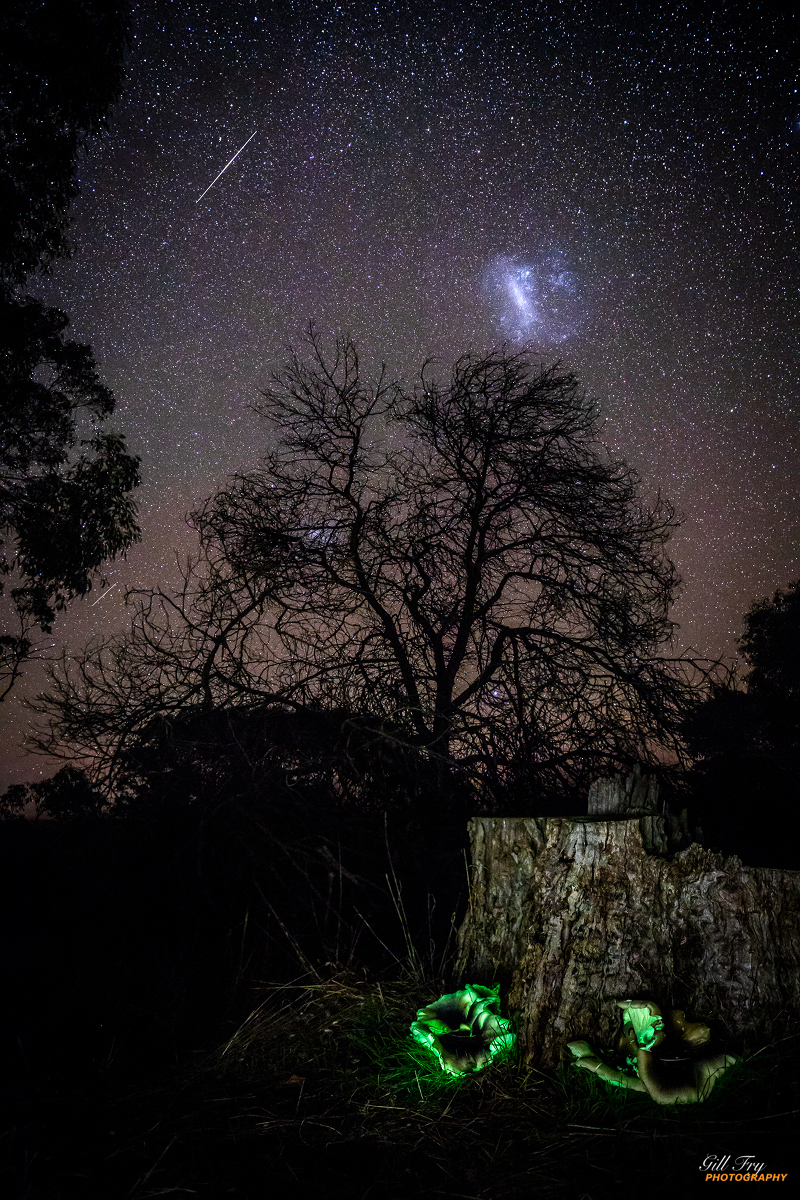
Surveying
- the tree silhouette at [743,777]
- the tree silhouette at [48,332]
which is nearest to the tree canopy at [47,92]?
the tree silhouette at [48,332]

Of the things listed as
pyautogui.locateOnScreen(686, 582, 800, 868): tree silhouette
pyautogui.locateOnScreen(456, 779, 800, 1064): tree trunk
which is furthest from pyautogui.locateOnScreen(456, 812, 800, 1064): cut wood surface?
pyautogui.locateOnScreen(686, 582, 800, 868): tree silhouette

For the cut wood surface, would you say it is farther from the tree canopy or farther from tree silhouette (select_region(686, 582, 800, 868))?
the tree canopy

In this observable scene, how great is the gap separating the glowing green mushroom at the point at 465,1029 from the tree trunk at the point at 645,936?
10 centimetres

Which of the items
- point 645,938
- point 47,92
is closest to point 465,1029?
point 645,938

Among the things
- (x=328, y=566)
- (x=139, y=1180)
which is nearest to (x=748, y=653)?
(x=328, y=566)

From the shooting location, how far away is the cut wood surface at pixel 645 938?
243cm

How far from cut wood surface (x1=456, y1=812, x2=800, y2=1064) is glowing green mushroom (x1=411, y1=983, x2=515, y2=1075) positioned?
0.11m

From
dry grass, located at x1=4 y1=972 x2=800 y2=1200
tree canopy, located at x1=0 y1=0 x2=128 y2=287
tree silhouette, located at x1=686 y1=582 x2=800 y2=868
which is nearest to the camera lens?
dry grass, located at x1=4 y1=972 x2=800 y2=1200

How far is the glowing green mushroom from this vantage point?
2359mm

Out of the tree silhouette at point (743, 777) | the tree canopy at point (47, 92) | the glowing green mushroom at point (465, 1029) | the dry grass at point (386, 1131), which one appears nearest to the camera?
the dry grass at point (386, 1131)

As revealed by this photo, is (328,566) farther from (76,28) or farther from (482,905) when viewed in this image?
(76,28)

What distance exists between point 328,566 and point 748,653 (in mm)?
15074

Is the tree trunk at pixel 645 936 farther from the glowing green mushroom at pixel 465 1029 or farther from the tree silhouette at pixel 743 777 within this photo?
the tree silhouette at pixel 743 777

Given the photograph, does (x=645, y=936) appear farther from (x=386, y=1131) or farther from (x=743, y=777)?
(x=743, y=777)
